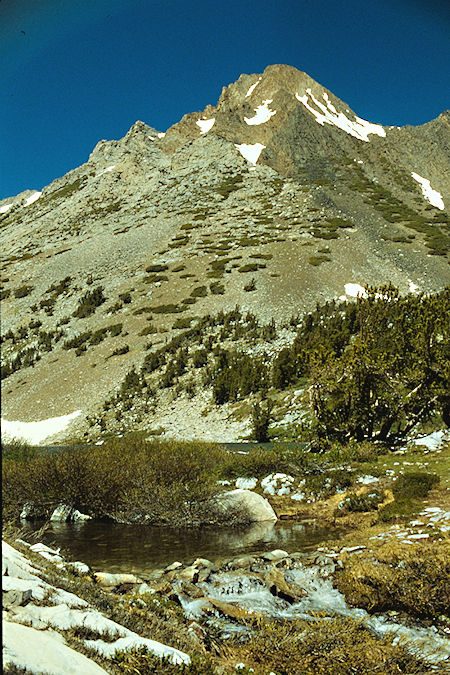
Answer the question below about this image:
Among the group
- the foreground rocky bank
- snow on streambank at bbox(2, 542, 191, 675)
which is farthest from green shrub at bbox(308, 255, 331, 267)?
snow on streambank at bbox(2, 542, 191, 675)

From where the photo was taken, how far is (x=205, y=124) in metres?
120

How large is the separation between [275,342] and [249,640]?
3191 centimetres

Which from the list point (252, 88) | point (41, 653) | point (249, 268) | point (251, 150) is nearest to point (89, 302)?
point (249, 268)

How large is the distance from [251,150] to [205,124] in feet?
77.5

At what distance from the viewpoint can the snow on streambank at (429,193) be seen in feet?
303

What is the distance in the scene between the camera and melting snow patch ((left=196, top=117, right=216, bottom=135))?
380 feet

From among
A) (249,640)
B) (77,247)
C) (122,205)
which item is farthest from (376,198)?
(249,640)

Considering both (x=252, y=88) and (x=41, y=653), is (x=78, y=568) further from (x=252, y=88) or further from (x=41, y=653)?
(x=252, y=88)

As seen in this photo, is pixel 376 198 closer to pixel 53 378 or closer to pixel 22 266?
pixel 22 266

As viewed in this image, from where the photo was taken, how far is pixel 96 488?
49.4ft

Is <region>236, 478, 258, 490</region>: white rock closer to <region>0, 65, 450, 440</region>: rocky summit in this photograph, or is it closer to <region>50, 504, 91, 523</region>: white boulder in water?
<region>50, 504, 91, 523</region>: white boulder in water

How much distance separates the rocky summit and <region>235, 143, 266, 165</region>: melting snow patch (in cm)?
60

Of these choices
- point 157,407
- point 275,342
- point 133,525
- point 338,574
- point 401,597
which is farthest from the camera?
point 275,342

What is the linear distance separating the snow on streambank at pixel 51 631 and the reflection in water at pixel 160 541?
4504 millimetres
